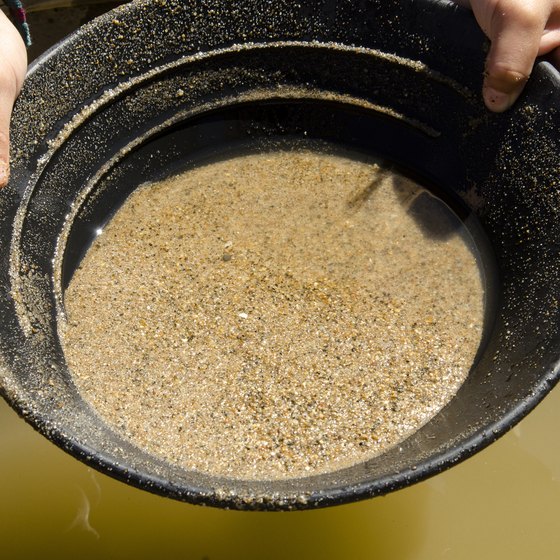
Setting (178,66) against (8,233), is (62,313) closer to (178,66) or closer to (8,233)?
(8,233)

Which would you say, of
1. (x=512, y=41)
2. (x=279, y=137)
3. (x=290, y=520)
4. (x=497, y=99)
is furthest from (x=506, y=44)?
(x=290, y=520)

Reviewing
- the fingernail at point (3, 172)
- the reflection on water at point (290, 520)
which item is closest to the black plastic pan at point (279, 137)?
the fingernail at point (3, 172)

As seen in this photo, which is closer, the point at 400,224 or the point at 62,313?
the point at 62,313

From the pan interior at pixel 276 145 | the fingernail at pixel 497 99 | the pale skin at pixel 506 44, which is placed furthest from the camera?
the pan interior at pixel 276 145

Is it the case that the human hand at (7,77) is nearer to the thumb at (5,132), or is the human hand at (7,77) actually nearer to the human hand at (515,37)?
the thumb at (5,132)

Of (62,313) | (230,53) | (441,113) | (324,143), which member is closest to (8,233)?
(62,313)

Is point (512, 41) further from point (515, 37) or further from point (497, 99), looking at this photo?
point (497, 99)

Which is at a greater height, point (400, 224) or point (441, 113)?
point (441, 113)
